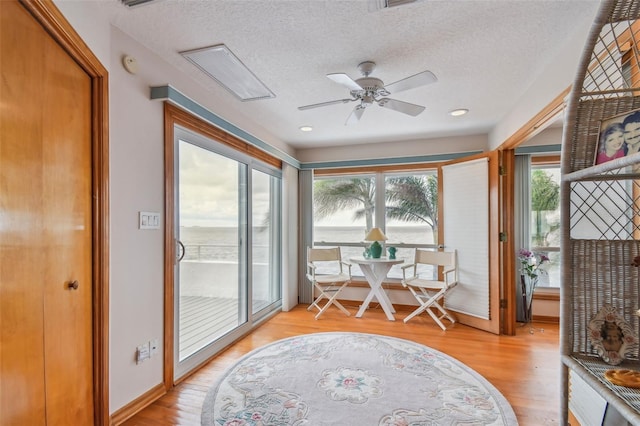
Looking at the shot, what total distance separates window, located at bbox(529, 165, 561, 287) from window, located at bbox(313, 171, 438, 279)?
1.16m

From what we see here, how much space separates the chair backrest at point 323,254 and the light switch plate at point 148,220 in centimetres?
240

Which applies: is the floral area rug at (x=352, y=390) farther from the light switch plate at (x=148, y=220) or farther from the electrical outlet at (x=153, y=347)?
the light switch plate at (x=148, y=220)

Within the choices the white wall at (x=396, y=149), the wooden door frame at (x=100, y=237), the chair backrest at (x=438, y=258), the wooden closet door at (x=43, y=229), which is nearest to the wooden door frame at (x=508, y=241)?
the chair backrest at (x=438, y=258)

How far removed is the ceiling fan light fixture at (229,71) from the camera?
206 centimetres

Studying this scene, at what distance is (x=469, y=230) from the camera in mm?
3664

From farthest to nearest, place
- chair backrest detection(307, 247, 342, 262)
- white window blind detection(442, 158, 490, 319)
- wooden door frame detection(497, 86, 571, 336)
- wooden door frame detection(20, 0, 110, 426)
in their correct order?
chair backrest detection(307, 247, 342, 262) < white window blind detection(442, 158, 490, 319) < wooden door frame detection(497, 86, 571, 336) < wooden door frame detection(20, 0, 110, 426)

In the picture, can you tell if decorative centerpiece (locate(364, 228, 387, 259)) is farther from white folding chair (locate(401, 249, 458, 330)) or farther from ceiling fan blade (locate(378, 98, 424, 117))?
ceiling fan blade (locate(378, 98, 424, 117))

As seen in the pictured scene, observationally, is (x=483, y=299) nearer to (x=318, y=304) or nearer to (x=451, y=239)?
(x=451, y=239)

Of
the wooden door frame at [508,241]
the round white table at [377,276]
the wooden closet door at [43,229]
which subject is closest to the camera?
the wooden closet door at [43,229]

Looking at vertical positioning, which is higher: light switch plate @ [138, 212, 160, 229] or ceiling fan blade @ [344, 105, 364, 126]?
ceiling fan blade @ [344, 105, 364, 126]

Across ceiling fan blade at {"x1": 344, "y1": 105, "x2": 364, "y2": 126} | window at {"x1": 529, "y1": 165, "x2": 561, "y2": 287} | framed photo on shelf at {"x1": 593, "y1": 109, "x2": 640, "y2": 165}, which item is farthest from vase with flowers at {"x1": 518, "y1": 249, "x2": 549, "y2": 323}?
framed photo on shelf at {"x1": 593, "y1": 109, "x2": 640, "y2": 165}

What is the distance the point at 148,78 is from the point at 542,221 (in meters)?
4.42

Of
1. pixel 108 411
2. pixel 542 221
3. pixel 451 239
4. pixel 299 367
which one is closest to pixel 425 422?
pixel 299 367

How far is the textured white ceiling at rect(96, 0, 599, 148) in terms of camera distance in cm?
164
